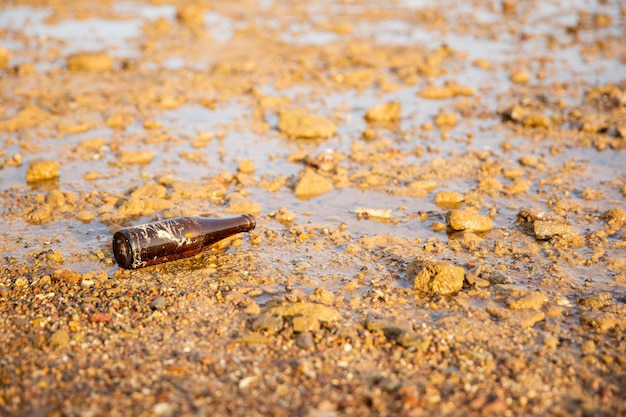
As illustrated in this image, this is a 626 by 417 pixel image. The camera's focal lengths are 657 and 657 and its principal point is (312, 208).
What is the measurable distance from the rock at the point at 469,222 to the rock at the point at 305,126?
2.93 meters

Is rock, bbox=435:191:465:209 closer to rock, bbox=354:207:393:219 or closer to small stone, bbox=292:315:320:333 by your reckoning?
rock, bbox=354:207:393:219

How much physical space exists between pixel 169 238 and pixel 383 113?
15.7 ft

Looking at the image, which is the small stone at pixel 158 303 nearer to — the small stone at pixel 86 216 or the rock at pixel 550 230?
the small stone at pixel 86 216

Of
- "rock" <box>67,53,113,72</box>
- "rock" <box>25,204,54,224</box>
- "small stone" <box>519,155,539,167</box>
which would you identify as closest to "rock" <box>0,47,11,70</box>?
"rock" <box>67,53,113,72</box>

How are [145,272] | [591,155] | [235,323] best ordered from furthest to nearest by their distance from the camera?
[591,155], [145,272], [235,323]

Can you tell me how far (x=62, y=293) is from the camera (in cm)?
485

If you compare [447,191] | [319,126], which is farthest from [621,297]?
[319,126]

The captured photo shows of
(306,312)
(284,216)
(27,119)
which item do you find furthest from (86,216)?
(27,119)

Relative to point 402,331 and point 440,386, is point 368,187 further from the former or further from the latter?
point 440,386

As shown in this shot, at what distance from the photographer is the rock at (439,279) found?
490cm

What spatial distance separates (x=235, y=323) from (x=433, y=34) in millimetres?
11360

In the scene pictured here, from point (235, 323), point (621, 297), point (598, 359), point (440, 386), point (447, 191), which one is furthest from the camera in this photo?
point (447, 191)

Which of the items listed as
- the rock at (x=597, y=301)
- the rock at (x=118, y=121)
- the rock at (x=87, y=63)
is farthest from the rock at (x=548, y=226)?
the rock at (x=87, y=63)

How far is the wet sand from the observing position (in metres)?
3.87
